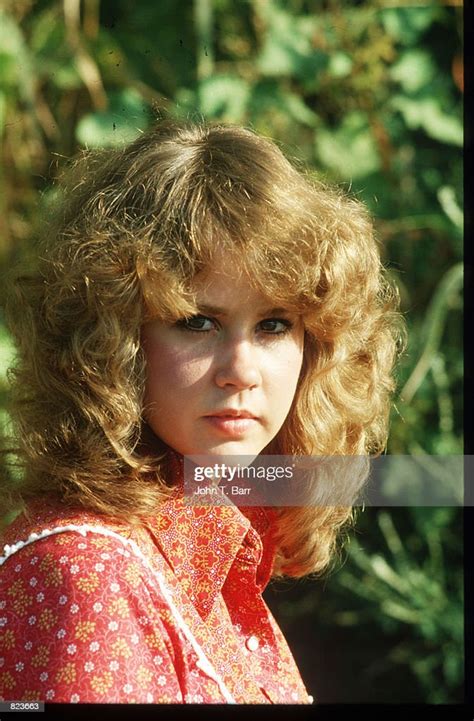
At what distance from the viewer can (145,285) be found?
741 millimetres

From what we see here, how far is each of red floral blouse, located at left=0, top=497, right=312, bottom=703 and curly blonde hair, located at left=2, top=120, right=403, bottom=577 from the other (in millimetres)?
35

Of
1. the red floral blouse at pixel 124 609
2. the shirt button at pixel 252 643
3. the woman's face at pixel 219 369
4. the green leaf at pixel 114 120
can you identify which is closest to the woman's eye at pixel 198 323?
the woman's face at pixel 219 369

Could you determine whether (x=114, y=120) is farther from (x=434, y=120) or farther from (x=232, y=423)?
(x=232, y=423)

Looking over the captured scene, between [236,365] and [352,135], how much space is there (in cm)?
72

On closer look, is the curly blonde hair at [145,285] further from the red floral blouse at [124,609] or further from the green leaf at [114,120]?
the green leaf at [114,120]

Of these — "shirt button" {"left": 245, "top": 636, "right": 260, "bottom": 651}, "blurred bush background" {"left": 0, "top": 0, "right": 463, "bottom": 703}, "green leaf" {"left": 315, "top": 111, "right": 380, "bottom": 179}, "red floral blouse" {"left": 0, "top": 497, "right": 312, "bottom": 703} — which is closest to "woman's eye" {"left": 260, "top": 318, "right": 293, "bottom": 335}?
"red floral blouse" {"left": 0, "top": 497, "right": 312, "bottom": 703}

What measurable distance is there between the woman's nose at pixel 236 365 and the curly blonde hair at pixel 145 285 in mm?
42

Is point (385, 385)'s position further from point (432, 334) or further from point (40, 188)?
point (40, 188)

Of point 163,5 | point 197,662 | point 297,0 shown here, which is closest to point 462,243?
point 297,0

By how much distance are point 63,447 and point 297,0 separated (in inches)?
31.0

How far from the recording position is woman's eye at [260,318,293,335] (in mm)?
770

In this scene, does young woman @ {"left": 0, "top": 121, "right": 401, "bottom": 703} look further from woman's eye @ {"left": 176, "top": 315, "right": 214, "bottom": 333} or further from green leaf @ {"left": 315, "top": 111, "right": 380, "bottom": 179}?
green leaf @ {"left": 315, "top": 111, "right": 380, "bottom": 179}

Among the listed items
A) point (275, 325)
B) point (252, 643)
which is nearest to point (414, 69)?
point (275, 325)

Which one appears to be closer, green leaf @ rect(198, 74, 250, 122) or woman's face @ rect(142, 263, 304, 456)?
woman's face @ rect(142, 263, 304, 456)
